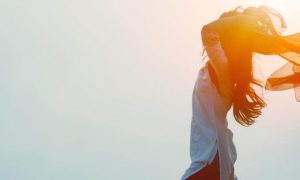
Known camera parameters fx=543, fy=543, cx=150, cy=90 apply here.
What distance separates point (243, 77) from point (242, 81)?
0.04 metres

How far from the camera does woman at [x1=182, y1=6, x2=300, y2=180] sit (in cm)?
380

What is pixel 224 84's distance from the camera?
3.92 meters

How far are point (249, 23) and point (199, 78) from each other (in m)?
0.55

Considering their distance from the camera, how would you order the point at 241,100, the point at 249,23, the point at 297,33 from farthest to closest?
the point at 297,33 → the point at 241,100 → the point at 249,23

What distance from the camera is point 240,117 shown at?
13.6ft

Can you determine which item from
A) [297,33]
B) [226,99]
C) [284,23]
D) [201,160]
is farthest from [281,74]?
[201,160]

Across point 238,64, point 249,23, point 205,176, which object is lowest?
point 205,176

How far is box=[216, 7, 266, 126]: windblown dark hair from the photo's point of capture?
387 centimetres

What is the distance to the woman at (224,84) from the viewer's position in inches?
150

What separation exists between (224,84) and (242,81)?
14 centimetres

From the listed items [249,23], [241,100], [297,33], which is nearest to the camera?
[249,23]

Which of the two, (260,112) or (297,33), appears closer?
(260,112)

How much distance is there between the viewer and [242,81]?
3.95 metres

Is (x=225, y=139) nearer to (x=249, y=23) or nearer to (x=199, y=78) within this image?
(x=199, y=78)
